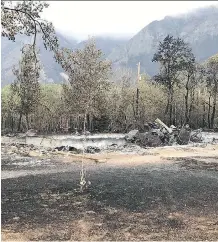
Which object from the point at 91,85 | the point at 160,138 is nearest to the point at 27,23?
the point at 160,138

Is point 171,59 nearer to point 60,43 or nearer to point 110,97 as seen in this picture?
point 110,97

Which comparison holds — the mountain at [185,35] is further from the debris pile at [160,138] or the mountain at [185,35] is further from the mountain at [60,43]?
the debris pile at [160,138]

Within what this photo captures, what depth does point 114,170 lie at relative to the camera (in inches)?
613

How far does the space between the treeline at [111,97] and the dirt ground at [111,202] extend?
20868mm

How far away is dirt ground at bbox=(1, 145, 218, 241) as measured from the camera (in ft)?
25.7

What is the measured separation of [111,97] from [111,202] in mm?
37010

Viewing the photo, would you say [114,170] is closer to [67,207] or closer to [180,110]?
[67,207]

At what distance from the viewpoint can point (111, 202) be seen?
10.2 m

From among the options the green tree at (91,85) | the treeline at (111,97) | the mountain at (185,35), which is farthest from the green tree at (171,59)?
the green tree at (91,85)

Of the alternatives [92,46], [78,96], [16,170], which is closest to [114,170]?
[16,170]

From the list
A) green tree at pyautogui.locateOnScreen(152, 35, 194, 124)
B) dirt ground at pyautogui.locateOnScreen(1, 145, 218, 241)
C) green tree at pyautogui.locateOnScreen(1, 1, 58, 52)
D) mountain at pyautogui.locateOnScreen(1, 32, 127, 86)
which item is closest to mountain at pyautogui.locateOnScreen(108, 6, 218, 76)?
green tree at pyautogui.locateOnScreen(152, 35, 194, 124)

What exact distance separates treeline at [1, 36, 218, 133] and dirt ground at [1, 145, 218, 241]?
2087 centimetres

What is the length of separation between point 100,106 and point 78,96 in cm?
308

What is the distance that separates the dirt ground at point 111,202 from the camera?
7828 mm
